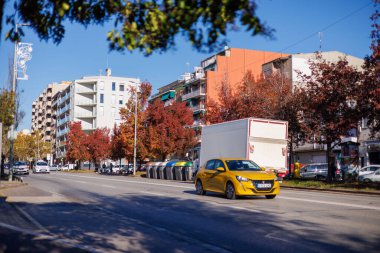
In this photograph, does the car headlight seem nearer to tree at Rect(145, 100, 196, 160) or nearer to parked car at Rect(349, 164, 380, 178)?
parked car at Rect(349, 164, 380, 178)

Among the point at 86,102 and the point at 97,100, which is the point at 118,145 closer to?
the point at 97,100

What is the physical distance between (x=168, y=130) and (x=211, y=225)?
148 ft

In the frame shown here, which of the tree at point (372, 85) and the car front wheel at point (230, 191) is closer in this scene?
the car front wheel at point (230, 191)

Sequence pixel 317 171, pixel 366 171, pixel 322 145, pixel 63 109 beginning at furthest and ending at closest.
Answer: pixel 63 109 → pixel 322 145 → pixel 317 171 → pixel 366 171

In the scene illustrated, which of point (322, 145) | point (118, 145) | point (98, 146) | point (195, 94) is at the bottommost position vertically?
point (322, 145)

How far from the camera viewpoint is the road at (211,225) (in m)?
8.17

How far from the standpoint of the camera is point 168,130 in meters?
55.7

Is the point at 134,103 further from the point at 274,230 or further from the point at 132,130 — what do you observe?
the point at 274,230

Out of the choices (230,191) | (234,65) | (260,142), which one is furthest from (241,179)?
(234,65)

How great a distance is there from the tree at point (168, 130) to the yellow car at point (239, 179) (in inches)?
1427

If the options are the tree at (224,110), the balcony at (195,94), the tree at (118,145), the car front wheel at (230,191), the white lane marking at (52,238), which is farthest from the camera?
the balcony at (195,94)

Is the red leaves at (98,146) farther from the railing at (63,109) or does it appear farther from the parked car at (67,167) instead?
the railing at (63,109)

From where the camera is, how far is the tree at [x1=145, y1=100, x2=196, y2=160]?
55.1 m

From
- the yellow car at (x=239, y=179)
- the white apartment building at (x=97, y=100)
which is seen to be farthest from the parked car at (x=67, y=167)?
the yellow car at (x=239, y=179)
